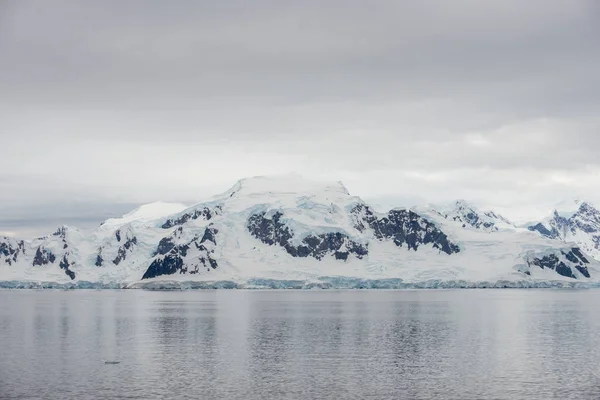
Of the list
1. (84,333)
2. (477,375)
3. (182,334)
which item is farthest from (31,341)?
(477,375)

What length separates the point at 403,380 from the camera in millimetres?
70375

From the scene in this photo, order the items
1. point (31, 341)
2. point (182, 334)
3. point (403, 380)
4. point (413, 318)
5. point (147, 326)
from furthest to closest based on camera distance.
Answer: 1. point (413, 318)
2. point (147, 326)
3. point (182, 334)
4. point (31, 341)
5. point (403, 380)

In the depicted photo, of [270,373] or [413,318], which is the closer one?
[270,373]

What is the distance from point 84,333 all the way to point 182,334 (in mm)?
15319

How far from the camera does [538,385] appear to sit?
220ft

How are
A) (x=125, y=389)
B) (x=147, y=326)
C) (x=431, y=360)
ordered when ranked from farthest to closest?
(x=147, y=326) → (x=431, y=360) → (x=125, y=389)

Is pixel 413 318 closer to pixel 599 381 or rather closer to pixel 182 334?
pixel 182 334

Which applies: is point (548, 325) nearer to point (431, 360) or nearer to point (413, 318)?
point (413, 318)

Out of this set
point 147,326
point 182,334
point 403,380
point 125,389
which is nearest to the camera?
point 125,389

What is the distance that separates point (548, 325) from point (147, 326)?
68.0m

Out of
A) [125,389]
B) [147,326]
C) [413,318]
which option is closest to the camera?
[125,389]

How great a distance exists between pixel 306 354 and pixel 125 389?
28.0 metres

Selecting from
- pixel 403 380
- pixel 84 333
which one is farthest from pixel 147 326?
pixel 403 380

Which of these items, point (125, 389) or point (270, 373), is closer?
point (125, 389)
